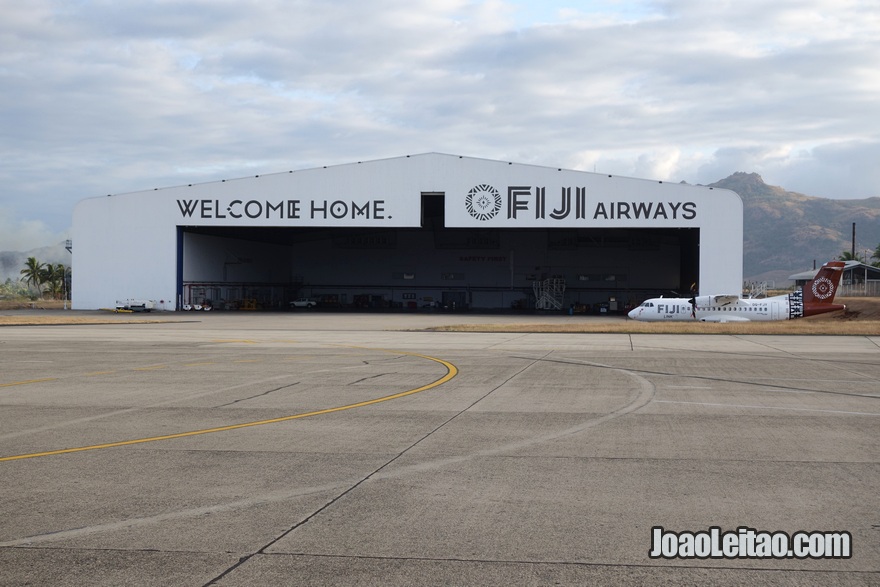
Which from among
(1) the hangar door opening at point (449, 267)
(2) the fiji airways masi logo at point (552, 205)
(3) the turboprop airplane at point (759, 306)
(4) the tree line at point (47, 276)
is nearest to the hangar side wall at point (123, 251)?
(1) the hangar door opening at point (449, 267)

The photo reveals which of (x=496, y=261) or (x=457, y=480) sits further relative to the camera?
(x=496, y=261)

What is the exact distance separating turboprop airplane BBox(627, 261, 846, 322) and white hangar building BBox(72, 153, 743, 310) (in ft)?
28.7

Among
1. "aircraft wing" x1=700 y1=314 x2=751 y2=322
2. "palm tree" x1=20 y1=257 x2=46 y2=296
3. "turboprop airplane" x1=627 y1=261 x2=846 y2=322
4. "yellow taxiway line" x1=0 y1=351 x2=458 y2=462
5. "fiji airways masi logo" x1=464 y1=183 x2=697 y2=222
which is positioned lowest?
"yellow taxiway line" x1=0 y1=351 x2=458 y2=462

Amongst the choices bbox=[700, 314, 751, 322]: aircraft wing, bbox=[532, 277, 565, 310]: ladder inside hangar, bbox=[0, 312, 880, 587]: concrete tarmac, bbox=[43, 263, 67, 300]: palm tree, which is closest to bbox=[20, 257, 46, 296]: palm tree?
bbox=[43, 263, 67, 300]: palm tree

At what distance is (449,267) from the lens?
3565 inches

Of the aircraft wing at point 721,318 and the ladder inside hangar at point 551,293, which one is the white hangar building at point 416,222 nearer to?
the ladder inside hangar at point 551,293

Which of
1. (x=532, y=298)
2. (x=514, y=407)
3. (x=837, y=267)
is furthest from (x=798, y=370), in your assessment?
(x=532, y=298)

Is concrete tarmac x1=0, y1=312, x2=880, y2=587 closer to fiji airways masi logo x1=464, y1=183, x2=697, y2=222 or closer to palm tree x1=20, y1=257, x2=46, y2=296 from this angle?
fiji airways masi logo x1=464, y1=183, x2=697, y2=222

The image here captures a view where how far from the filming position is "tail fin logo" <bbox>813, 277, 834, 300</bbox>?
5100cm

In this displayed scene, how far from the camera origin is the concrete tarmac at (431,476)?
6520 mm

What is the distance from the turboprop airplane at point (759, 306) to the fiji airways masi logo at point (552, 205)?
12300mm

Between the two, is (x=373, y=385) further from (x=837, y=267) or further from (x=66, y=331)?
(x=837, y=267)

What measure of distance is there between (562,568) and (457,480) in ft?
9.95

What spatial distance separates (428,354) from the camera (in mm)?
28484
